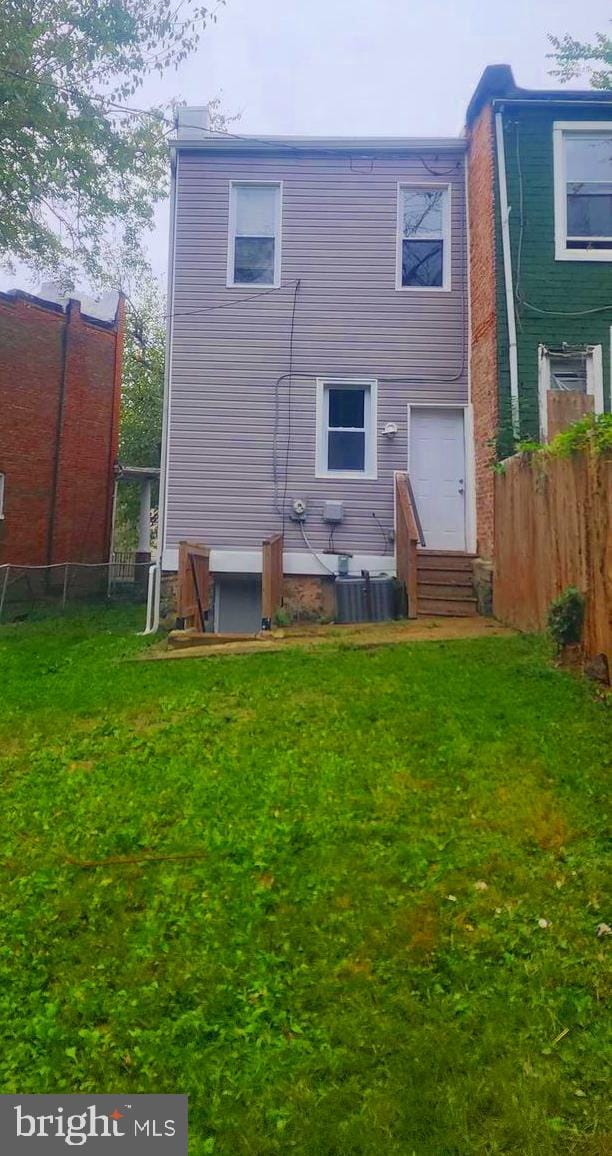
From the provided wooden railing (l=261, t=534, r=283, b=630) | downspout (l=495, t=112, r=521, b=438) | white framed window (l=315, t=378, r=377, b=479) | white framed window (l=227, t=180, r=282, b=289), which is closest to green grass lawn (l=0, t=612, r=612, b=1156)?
wooden railing (l=261, t=534, r=283, b=630)

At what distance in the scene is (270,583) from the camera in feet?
30.3

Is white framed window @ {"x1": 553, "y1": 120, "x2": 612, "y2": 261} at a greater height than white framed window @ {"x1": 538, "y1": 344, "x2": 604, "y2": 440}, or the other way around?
white framed window @ {"x1": 553, "y1": 120, "x2": 612, "y2": 261}

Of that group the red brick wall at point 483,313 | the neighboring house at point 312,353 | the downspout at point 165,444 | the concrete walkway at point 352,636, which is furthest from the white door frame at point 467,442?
the downspout at point 165,444

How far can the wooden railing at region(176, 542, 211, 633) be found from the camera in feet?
29.8

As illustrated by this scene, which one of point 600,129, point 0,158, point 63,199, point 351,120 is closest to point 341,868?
point 600,129

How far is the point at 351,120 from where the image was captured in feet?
49.2

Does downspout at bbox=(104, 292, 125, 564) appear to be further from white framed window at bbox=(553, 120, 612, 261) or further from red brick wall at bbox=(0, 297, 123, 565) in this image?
white framed window at bbox=(553, 120, 612, 261)

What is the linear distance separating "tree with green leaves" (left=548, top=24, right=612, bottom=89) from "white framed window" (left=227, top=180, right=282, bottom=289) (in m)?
12.0

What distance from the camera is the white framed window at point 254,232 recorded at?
10812mm

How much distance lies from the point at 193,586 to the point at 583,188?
716cm

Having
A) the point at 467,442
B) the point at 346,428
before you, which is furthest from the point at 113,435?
the point at 467,442

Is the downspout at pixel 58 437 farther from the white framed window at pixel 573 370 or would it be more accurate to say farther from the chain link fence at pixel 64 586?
the white framed window at pixel 573 370

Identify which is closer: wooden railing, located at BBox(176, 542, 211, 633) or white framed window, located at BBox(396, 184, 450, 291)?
wooden railing, located at BBox(176, 542, 211, 633)

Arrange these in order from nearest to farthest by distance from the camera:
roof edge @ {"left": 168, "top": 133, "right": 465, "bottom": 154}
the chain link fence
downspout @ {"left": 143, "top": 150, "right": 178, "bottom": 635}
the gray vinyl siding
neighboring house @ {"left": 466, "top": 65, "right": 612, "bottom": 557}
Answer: neighboring house @ {"left": 466, "top": 65, "right": 612, "bottom": 557}
downspout @ {"left": 143, "top": 150, "right": 178, "bottom": 635}
the gray vinyl siding
roof edge @ {"left": 168, "top": 133, "right": 465, "bottom": 154}
the chain link fence
